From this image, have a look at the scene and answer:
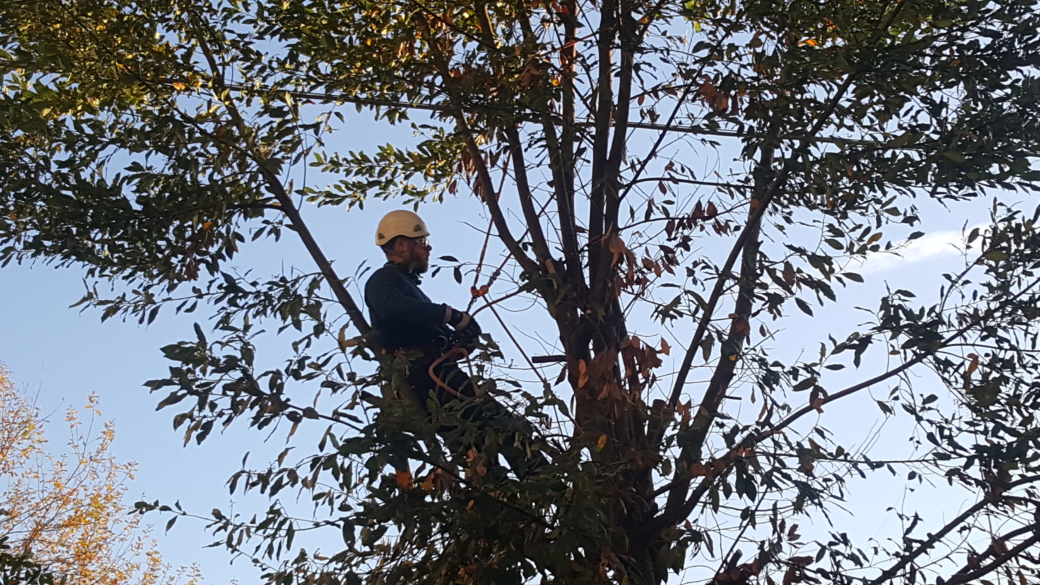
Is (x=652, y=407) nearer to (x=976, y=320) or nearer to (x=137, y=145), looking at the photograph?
(x=976, y=320)

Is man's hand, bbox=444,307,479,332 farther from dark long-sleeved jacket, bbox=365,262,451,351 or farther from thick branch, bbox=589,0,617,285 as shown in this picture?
thick branch, bbox=589,0,617,285

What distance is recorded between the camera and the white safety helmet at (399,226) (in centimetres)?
630

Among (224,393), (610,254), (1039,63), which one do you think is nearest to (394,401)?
(224,393)

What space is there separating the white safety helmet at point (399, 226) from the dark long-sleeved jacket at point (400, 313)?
1.19 ft

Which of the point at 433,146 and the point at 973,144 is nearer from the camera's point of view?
the point at 973,144

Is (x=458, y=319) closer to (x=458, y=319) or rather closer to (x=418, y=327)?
(x=458, y=319)

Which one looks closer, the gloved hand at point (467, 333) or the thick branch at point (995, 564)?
the thick branch at point (995, 564)

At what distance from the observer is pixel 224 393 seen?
426 cm

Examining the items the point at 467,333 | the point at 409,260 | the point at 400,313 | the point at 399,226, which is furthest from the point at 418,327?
the point at 399,226

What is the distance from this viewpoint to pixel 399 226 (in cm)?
631

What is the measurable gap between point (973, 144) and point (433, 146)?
161 inches

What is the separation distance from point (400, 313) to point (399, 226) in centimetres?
93

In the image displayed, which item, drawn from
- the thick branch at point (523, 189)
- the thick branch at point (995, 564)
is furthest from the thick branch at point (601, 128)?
the thick branch at point (995, 564)

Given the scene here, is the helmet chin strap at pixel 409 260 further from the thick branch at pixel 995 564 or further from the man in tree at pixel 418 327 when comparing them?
the thick branch at pixel 995 564
